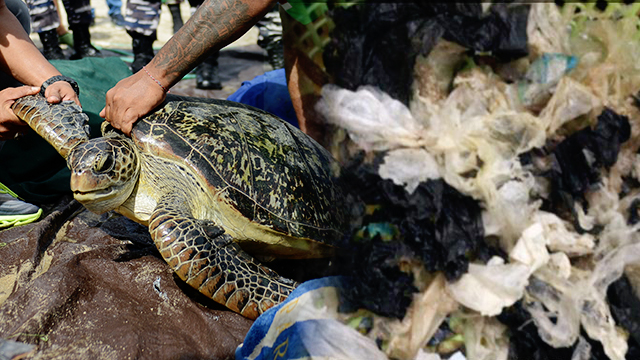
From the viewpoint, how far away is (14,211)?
1.69m

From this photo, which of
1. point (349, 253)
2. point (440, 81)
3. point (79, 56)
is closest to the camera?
point (440, 81)

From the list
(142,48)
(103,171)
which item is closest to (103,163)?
(103,171)

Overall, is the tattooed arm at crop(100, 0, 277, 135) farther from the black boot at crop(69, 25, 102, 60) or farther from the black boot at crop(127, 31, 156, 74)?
the black boot at crop(69, 25, 102, 60)

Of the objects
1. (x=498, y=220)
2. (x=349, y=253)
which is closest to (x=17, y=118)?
(x=349, y=253)

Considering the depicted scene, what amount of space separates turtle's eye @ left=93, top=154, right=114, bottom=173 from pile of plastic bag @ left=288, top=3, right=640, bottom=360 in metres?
0.86

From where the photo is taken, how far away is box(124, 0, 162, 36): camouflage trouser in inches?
129

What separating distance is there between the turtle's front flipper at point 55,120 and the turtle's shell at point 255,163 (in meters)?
0.21

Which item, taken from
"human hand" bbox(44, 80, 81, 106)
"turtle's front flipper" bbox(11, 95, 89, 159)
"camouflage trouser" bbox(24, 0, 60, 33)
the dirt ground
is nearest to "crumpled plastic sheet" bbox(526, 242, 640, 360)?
"turtle's front flipper" bbox(11, 95, 89, 159)

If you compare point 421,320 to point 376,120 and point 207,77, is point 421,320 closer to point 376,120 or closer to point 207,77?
point 376,120

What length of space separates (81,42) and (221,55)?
128cm

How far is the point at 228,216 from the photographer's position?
1.40 metres

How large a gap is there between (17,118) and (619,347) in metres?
1.86

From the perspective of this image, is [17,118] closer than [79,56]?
Yes

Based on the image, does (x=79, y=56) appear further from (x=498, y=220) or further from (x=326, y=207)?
(x=498, y=220)
